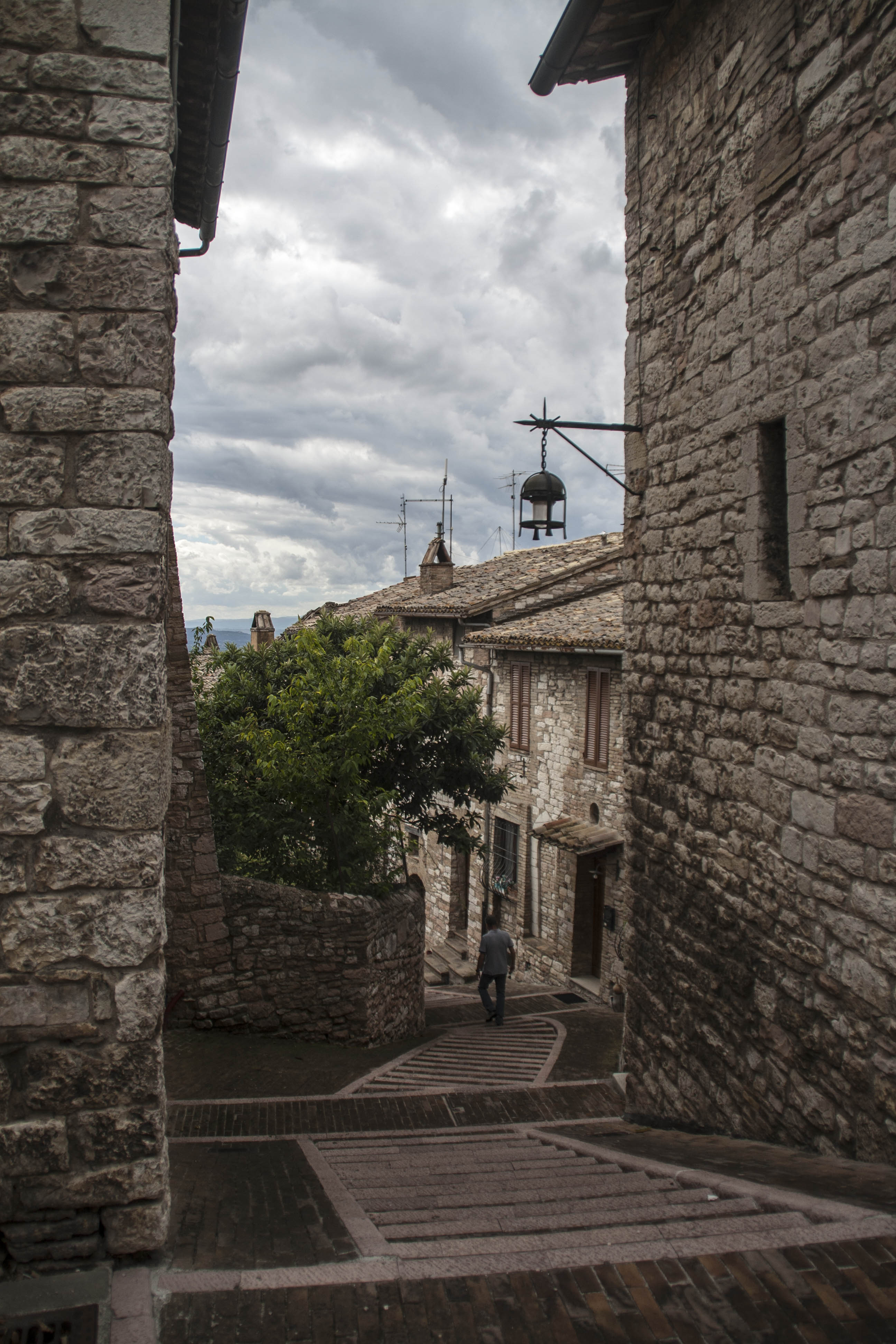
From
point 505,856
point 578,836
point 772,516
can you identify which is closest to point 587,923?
point 578,836

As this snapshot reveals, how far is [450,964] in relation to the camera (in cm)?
1831

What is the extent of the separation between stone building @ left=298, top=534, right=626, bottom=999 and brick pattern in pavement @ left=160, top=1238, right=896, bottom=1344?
7.96m

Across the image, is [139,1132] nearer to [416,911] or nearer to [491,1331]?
[491,1331]

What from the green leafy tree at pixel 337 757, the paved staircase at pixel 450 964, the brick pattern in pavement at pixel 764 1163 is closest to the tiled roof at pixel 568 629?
the green leafy tree at pixel 337 757

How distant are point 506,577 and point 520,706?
17.1 ft

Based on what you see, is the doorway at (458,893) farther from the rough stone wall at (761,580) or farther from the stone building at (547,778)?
the rough stone wall at (761,580)

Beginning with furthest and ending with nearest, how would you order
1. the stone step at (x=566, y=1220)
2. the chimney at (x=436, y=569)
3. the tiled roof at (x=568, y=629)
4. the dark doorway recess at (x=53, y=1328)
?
the chimney at (x=436, y=569), the tiled roof at (x=568, y=629), the stone step at (x=566, y=1220), the dark doorway recess at (x=53, y=1328)

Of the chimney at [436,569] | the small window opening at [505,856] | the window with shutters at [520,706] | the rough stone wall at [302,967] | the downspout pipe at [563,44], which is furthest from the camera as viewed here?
the chimney at [436,569]

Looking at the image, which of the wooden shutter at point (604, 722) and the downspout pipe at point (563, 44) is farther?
the wooden shutter at point (604, 722)

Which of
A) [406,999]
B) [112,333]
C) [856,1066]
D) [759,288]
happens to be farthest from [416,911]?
[112,333]

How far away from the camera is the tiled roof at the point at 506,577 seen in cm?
1878

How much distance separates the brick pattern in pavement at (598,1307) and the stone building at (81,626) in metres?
0.52

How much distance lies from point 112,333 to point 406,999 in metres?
8.78

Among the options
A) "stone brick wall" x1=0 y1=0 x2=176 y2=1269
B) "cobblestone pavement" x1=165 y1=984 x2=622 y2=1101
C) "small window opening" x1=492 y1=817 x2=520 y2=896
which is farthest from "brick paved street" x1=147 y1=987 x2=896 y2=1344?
"small window opening" x1=492 y1=817 x2=520 y2=896
